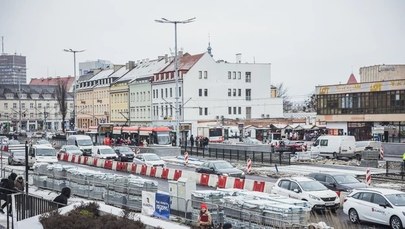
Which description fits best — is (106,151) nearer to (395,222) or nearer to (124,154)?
(124,154)

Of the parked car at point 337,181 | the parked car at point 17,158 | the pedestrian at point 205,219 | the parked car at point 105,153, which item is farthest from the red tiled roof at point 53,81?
the pedestrian at point 205,219

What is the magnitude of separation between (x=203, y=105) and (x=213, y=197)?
7252 cm

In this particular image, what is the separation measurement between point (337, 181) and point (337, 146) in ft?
83.2

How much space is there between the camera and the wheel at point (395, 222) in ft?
63.7

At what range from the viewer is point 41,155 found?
46.9 m

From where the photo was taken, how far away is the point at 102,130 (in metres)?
78.2

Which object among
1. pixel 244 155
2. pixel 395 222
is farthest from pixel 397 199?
pixel 244 155

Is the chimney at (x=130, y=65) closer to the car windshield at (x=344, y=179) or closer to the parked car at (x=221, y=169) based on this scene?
the parked car at (x=221, y=169)

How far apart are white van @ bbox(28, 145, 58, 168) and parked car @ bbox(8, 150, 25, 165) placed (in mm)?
1534

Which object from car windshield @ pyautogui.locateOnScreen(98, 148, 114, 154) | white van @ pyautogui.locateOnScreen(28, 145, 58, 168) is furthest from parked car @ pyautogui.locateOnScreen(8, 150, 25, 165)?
car windshield @ pyautogui.locateOnScreen(98, 148, 114, 154)

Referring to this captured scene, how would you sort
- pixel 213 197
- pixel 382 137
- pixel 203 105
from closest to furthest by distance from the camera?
1. pixel 213 197
2. pixel 382 137
3. pixel 203 105

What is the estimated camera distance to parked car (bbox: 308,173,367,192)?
2727 cm

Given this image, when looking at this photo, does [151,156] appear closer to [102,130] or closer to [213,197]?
[213,197]

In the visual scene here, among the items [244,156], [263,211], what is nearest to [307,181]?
[263,211]
